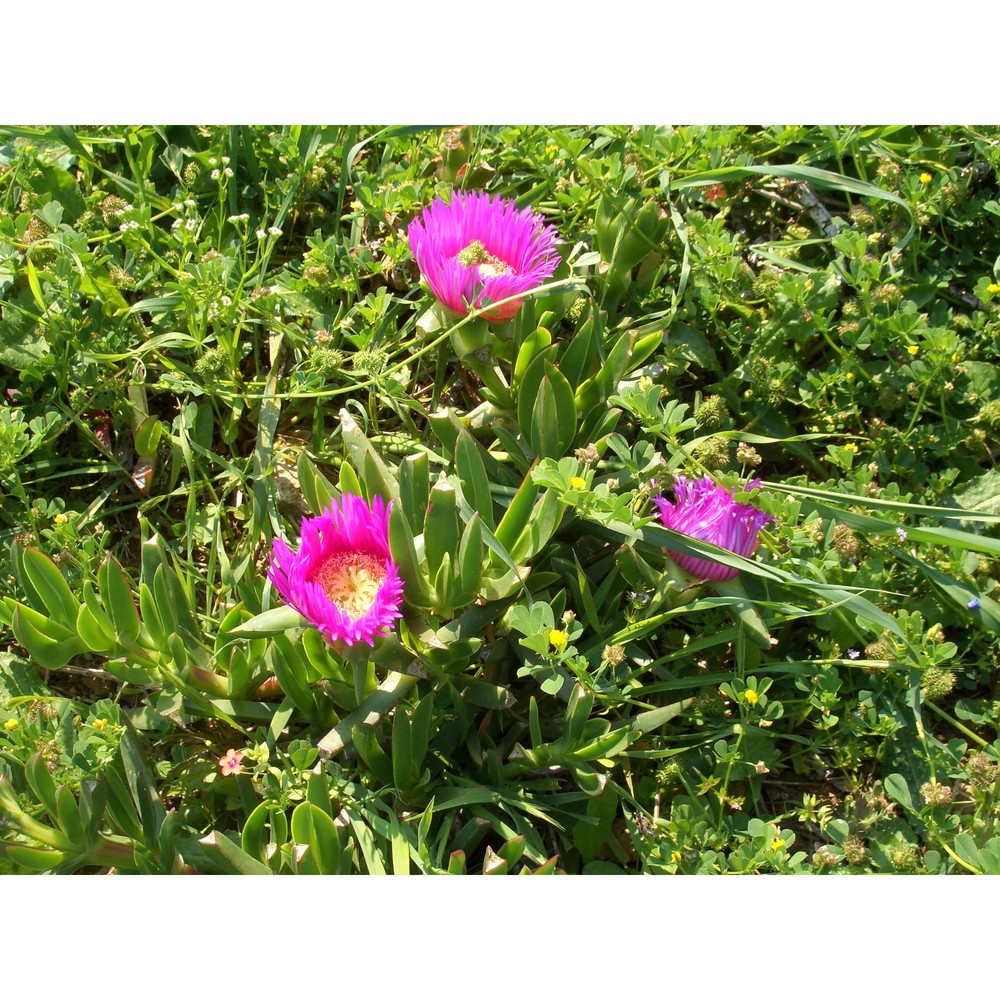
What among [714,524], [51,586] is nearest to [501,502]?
[714,524]

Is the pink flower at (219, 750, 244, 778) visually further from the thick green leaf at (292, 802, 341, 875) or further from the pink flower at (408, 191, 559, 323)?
the pink flower at (408, 191, 559, 323)

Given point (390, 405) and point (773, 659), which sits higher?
point (390, 405)

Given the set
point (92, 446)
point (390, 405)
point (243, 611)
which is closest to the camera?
point (243, 611)

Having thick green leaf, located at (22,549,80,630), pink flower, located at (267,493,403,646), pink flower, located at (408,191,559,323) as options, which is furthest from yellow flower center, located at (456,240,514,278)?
→ thick green leaf, located at (22,549,80,630)

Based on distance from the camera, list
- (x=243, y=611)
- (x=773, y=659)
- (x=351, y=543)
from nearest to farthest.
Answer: (x=351, y=543) < (x=243, y=611) < (x=773, y=659)
